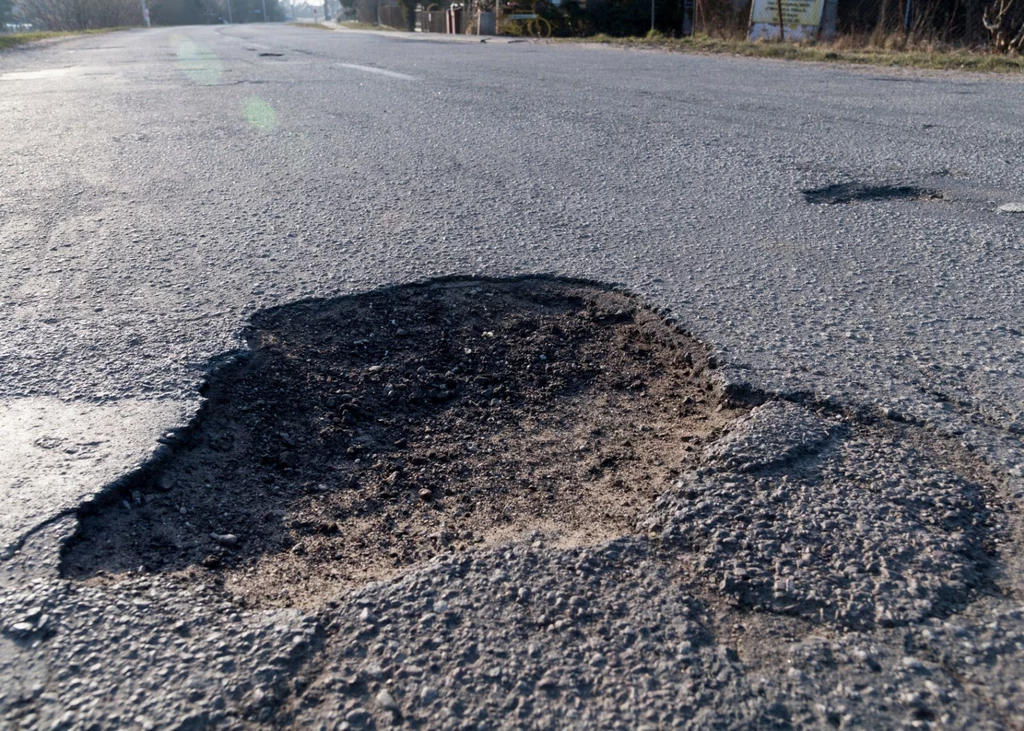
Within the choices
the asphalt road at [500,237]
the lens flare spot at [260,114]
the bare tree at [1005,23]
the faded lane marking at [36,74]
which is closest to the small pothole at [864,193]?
the asphalt road at [500,237]

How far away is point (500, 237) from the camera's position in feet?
11.6

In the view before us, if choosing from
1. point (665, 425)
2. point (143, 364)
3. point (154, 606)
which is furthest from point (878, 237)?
point (154, 606)

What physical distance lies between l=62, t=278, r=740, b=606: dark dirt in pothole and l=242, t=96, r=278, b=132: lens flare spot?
378 cm

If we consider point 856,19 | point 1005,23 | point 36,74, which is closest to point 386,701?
point 36,74

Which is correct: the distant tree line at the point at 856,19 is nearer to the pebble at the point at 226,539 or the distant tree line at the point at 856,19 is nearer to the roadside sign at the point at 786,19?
the roadside sign at the point at 786,19

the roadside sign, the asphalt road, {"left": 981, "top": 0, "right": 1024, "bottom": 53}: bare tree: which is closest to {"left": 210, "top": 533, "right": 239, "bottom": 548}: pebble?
the asphalt road

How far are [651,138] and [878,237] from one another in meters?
2.30

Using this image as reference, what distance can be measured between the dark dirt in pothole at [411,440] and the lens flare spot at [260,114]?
12.4ft

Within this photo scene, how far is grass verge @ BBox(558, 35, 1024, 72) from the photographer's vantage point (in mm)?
10695

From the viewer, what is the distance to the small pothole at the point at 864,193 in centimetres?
407

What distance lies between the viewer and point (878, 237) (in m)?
3.52

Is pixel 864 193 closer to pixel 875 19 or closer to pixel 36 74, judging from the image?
pixel 36 74

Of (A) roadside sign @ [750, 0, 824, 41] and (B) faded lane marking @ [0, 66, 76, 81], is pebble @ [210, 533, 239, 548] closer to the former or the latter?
(B) faded lane marking @ [0, 66, 76, 81]

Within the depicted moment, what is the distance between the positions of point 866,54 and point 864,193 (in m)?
9.44
